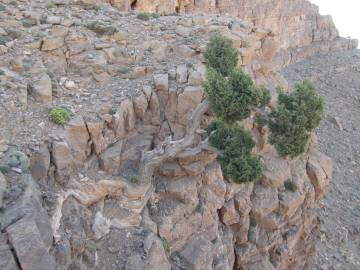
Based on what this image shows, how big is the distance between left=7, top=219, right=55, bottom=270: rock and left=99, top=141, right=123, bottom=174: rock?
5.87 m

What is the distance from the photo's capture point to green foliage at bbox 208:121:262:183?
19125mm

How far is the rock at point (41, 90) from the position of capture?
19.3 metres

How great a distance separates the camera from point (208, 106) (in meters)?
19.7

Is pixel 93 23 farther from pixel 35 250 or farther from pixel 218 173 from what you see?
pixel 35 250

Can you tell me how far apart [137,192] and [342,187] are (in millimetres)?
24943

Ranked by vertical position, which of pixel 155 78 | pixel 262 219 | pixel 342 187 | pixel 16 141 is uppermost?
pixel 155 78

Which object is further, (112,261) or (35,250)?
(112,261)

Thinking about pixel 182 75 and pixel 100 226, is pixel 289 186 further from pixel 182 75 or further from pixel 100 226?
pixel 100 226

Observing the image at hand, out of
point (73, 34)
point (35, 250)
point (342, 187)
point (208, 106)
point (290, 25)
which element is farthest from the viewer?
point (290, 25)

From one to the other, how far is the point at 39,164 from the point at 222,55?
10.00 m

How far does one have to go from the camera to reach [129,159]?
792 inches

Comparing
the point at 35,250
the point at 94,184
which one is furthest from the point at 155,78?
the point at 35,250

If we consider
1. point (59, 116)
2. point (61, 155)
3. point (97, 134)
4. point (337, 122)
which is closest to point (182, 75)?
point (97, 134)

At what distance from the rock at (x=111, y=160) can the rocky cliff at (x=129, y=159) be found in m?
0.05
